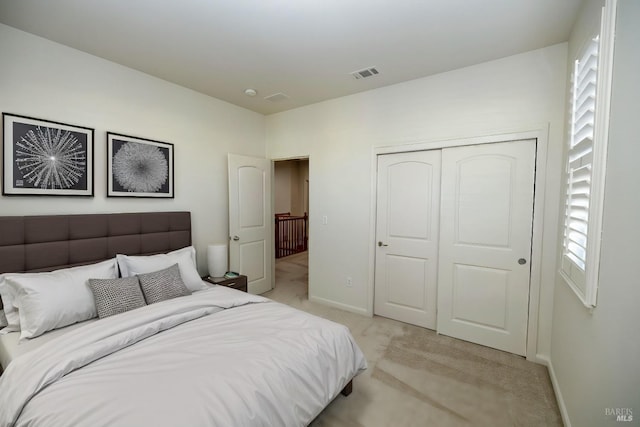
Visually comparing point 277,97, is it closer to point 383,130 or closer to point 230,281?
point 383,130

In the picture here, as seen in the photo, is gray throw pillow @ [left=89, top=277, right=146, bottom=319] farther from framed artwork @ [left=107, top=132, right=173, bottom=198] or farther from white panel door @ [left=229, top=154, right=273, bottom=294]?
white panel door @ [left=229, top=154, right=273, bottom=294]

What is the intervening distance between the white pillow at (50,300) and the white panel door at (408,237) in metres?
2.78

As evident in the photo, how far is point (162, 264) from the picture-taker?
2.45 m

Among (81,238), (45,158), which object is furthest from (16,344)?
(45,158)

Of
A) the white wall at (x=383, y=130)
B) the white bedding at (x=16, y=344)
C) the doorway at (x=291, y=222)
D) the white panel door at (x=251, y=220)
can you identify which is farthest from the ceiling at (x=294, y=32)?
the doorway at (x=291, y=222)

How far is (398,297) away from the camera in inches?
125

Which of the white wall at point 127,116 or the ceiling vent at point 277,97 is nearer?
the white wall at point 127,116

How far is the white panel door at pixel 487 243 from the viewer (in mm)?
2449

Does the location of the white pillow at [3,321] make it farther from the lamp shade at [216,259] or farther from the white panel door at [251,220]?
the white panel door at [251,220]

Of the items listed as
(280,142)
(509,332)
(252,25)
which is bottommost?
(509,332)

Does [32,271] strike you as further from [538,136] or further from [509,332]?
[538,136]

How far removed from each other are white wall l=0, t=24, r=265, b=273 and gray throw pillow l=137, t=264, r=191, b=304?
37.5 inches

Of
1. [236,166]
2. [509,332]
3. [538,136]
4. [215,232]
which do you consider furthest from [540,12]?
[215,232]

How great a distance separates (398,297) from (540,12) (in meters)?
2.80
